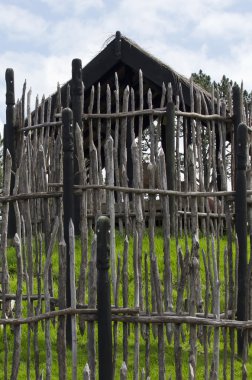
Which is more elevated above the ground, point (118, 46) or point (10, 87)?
point (118, 46)

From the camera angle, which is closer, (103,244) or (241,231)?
(103,244)

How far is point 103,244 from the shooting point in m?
3.29

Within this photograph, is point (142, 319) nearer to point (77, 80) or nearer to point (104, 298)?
point (104, 298)

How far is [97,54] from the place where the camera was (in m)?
8.72

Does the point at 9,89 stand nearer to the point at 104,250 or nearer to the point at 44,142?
the point at 44,142

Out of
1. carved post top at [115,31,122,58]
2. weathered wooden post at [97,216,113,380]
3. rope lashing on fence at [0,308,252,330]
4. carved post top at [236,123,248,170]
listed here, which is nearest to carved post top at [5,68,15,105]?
carved post top at [115,31,122,58]

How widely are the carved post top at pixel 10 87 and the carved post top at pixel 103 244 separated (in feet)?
15.6

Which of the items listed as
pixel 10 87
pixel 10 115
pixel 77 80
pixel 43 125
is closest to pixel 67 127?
pixel 77 80

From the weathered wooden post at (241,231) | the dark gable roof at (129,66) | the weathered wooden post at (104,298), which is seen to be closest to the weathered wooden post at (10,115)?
the dark gable roof at (129,66)

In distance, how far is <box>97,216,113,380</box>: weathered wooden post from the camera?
3287 mm

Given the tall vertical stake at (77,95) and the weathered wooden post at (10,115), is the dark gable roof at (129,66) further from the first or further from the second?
the tall vertical stake at (77,95)

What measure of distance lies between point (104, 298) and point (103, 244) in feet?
0.96

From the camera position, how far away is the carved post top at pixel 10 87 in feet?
25.4

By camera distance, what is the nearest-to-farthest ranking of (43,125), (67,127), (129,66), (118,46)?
1. (67,127)
2. (43,125)
3. (118,46)
4. (129,66)
